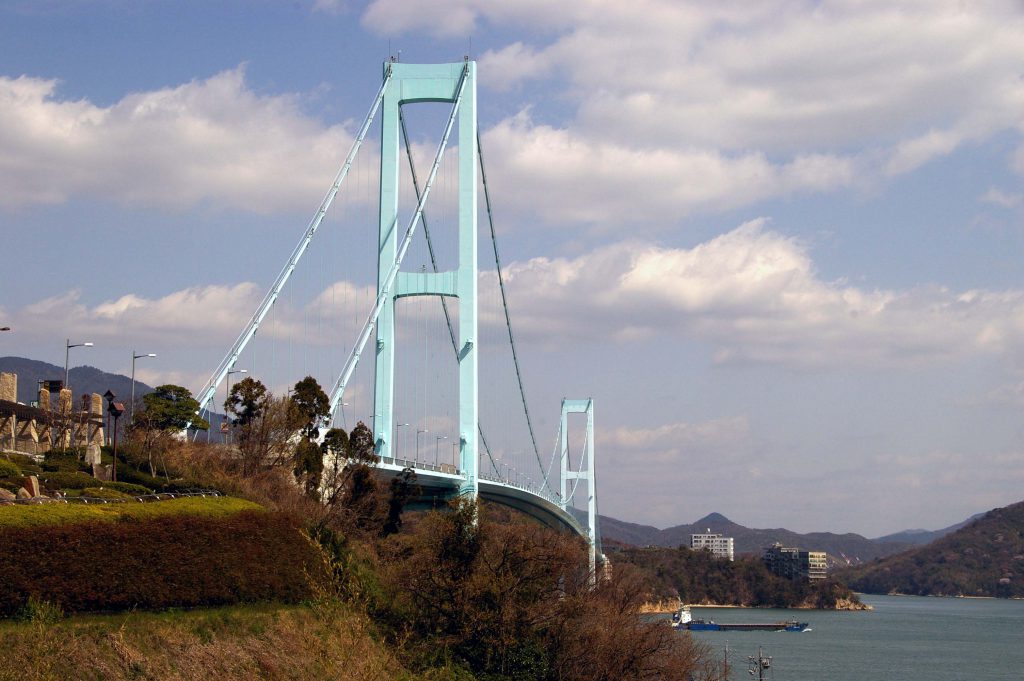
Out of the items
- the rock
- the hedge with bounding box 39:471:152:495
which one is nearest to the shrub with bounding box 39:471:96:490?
the hedge with bounding box 39:471:152:495

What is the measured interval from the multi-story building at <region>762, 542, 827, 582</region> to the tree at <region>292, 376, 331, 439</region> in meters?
128

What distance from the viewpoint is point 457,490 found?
49656 mm

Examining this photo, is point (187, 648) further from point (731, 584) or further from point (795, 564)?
point (795, 564)

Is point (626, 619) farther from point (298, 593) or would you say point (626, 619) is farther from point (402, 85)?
point (402, 85)

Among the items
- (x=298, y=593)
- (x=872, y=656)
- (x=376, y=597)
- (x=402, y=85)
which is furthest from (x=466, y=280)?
(x=872, y=656)

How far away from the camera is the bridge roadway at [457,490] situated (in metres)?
46.1

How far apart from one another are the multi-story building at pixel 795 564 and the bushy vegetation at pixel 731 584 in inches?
239

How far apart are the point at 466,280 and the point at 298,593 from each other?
23.3m

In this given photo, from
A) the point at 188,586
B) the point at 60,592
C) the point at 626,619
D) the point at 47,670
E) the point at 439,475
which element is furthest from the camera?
the point at 439,475

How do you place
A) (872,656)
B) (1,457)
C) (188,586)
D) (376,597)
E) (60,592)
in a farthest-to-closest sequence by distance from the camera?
(872,656) → (376,597) → (1,457) → (188,586) → (60,592)

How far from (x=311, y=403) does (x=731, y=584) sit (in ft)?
396

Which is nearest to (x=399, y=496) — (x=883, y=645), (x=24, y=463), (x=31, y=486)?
(x=24, y=463)

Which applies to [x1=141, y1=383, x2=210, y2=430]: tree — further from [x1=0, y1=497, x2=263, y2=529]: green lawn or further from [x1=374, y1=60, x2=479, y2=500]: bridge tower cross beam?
[x1=374, y1=60, x2=479, y2=500]: bridge tower cross beam

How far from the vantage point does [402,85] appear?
168 ft
